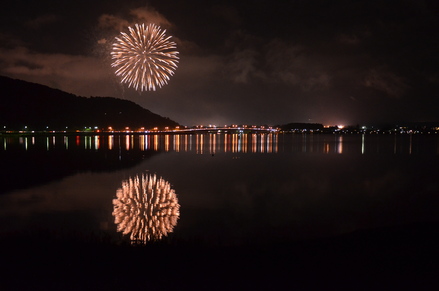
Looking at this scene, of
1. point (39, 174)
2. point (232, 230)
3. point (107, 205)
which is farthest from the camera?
point (39, 174)

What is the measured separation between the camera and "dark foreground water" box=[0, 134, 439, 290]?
23.4 ft

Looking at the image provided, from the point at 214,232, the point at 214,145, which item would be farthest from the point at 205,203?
the point at 214,145

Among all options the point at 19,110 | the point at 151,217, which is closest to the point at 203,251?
the point at 151,217

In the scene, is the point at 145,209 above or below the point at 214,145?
below

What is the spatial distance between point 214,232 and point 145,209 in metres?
3.62

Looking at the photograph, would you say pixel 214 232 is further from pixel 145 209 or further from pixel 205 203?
pixel 205 203

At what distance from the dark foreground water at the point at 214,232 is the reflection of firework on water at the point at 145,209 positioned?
45mm

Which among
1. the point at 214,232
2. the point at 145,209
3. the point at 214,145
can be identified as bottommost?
the point at 214,232

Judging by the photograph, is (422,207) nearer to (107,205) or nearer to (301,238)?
(301,238)

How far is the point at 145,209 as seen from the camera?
1389cm

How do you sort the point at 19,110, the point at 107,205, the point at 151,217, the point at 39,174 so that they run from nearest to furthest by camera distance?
the point at 151,217 < the point at 107,205 < the point at 39,174 < the point at 19,110

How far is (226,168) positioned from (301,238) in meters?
19.2

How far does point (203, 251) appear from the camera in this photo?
8.82m

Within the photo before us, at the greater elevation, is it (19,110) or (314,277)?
(19,110)
